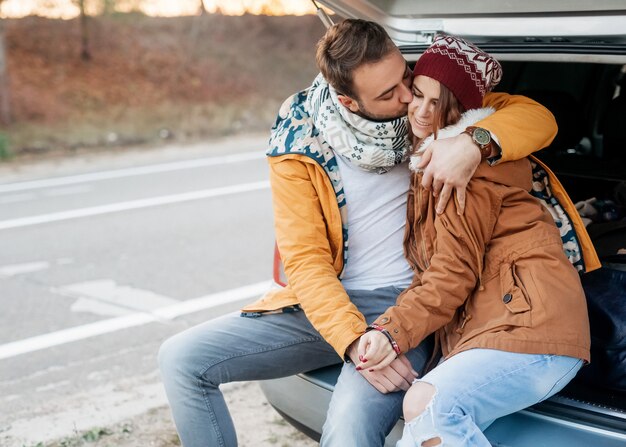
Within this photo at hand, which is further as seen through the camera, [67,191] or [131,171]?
[131,171]

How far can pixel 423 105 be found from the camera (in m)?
2.48

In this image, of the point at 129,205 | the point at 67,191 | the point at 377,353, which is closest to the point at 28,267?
the point at 129,205

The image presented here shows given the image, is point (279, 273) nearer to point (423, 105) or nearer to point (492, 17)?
point (423, 105)

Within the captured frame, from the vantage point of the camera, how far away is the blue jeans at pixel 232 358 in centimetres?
258

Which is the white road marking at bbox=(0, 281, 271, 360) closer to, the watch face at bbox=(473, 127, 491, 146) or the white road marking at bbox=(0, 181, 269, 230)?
the white road marking at bbox=(0, 181, 269, 230)

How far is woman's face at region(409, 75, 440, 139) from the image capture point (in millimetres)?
2453

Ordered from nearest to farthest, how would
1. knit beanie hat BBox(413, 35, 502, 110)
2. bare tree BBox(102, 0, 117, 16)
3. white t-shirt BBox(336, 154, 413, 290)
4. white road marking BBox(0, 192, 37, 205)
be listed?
1. knit beanie hat BBox(413, 35, 502, 110)
2. white t-shirt BBox(336, 154, 413, 290)
3. white road marking BBox(0, 192, 37, 205)
4. bare tree BBox(102, 0, 117, 16)

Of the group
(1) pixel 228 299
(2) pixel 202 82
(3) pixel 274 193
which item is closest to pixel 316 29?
(2) pixel 202 82

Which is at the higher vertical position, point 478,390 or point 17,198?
point 478,390

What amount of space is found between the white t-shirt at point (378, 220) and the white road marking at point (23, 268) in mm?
4171

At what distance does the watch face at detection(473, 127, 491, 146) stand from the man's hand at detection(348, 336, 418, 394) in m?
0.68

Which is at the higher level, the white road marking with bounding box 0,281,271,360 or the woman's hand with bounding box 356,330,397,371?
the woman's hand with bounding box 356,330,397,371

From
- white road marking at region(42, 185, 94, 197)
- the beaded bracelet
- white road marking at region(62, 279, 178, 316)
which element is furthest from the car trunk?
white road marking at region(42, 185, 94, 197)

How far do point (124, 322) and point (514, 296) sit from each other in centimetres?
338
